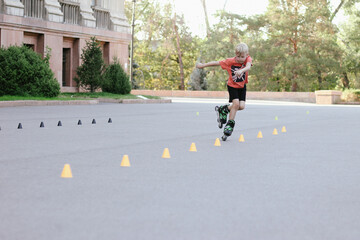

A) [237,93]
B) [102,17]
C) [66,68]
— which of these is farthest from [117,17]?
[237,93]

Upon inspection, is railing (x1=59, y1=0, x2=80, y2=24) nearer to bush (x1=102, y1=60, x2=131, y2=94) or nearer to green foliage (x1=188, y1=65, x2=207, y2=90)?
bush (x1=102, y1=60, x2=131, y2=94)

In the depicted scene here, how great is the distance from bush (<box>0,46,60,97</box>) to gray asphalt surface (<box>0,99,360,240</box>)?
16.8 metres

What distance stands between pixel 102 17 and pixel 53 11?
5.34m

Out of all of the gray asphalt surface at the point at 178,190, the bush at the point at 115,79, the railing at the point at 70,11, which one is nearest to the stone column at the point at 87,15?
the railing at the point at 70,11

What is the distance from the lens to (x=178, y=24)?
2562 inches

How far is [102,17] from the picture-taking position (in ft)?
133

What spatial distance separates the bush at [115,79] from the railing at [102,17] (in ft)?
15.3

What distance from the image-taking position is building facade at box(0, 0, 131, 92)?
33.2 m

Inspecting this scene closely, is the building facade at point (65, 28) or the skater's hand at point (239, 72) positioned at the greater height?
the building facade at point (65, 28)

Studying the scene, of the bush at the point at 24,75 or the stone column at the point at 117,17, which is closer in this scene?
the bush at the point at 24,75

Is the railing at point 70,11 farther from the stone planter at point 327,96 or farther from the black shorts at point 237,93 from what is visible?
the black shorts at point 237,93

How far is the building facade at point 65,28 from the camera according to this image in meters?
33.2

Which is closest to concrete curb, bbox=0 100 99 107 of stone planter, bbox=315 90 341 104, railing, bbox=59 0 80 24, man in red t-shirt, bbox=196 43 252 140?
railing, bbox=59 0 80 24

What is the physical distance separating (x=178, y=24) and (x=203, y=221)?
2411 inches
